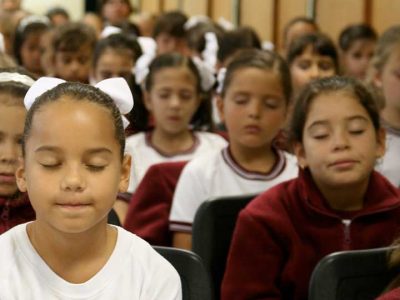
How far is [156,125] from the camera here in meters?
3.36

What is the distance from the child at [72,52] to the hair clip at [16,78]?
2404 millimetres

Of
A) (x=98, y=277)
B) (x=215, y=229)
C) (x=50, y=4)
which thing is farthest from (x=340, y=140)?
(x=50, y=4)

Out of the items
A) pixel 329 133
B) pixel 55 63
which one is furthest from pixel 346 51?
pixel 329 133

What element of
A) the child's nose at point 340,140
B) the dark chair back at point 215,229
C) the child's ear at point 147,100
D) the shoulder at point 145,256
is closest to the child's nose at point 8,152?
Result: the shoulder at point 145,256

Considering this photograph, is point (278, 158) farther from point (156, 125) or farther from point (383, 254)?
point (383, 254)

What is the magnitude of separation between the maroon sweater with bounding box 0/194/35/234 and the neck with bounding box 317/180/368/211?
75 cm

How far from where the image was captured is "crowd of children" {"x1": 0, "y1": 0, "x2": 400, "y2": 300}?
1.44 metres

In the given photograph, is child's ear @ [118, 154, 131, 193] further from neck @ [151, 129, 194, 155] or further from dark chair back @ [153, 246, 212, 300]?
neck @ [151, 129, 194, 155]

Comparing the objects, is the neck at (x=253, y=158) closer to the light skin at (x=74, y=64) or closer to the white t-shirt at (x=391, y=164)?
the white t-shirt at (x=391, y=164)

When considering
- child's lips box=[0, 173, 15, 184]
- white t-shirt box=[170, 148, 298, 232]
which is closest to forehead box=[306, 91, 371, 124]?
white t-shirt box=[170, 148, 298, 232]

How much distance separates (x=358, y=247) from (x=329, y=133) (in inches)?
11.9

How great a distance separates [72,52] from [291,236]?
9.29 feet

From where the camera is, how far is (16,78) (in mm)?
2035

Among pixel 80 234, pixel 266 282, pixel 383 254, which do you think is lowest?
pixel 266 282
